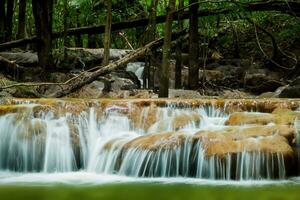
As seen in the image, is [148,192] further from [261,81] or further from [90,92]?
[261,81]

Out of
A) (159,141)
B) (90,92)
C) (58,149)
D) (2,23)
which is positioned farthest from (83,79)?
(2,23)

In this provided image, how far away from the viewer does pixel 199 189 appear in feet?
27.2

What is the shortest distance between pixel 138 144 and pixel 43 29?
9032 mm

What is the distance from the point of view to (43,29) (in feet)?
58.7

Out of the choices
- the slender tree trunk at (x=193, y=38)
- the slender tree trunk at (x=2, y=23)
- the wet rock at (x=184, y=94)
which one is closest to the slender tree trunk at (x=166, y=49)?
the wet rock at (x=184, y=94)

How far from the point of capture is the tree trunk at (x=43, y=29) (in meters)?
17.7

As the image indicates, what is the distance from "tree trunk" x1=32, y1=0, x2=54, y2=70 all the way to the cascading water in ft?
21.7

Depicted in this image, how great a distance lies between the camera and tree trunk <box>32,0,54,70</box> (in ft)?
58.1

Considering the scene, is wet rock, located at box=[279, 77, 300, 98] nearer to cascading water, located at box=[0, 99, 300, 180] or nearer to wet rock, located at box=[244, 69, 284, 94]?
wet rock, located at box=[244, 69, 284, 94]

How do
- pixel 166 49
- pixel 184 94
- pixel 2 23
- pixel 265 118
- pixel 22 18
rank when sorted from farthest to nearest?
pixel 22 18, pixel 2 23, pixel 184 94, pixel 166 49, pixel 265 118

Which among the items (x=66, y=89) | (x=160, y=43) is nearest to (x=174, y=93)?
(x=160, y=43)

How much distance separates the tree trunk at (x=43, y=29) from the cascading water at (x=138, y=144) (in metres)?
6.61

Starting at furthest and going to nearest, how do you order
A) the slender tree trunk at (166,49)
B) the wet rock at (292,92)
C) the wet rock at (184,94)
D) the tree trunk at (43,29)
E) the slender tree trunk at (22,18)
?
the slender tree trunk at (22,18) < the tree trunk at (43,29) < the wet rock at (184,94) < the wet rock at (292,92) < the slender tree trunk at (166,49)

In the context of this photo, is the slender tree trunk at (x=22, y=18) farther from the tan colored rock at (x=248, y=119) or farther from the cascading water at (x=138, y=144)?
the tan colored rock at (x=248, y=119)
